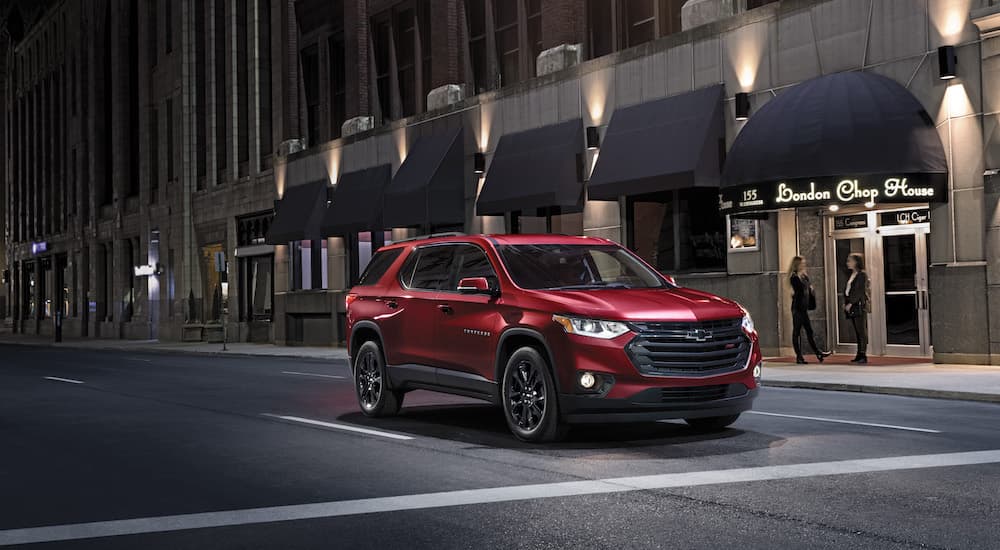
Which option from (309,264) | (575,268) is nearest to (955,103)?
(575,268)

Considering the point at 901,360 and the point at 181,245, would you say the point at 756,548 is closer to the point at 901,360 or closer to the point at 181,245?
the point at 901,360

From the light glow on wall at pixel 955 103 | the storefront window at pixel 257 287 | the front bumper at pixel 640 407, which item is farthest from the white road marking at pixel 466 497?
the storefront window at pixel 257 287

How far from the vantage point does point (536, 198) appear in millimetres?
26484

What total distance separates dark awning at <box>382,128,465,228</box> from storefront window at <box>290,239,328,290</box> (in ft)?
22.3

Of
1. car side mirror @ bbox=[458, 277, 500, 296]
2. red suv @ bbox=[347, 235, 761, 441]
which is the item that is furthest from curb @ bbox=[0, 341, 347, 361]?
car side mirror @ bbox=[458, 277, 500, 296]

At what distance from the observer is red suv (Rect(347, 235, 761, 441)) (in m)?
9.18

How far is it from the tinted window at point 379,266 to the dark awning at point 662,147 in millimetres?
10538

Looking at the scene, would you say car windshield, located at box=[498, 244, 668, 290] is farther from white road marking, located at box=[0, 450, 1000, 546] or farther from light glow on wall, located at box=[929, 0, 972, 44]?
light glow on wall, located at box=[929, 0, 972, 44]

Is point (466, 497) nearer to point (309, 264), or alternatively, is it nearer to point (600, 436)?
point (600, 436)

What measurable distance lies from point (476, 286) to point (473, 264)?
0.98 meters

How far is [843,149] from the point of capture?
18.8 m

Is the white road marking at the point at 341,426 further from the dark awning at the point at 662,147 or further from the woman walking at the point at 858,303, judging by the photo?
the dark awning at the point at 662,147

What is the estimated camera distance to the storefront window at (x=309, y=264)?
38375 millimetres

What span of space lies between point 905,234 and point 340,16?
910 inches
